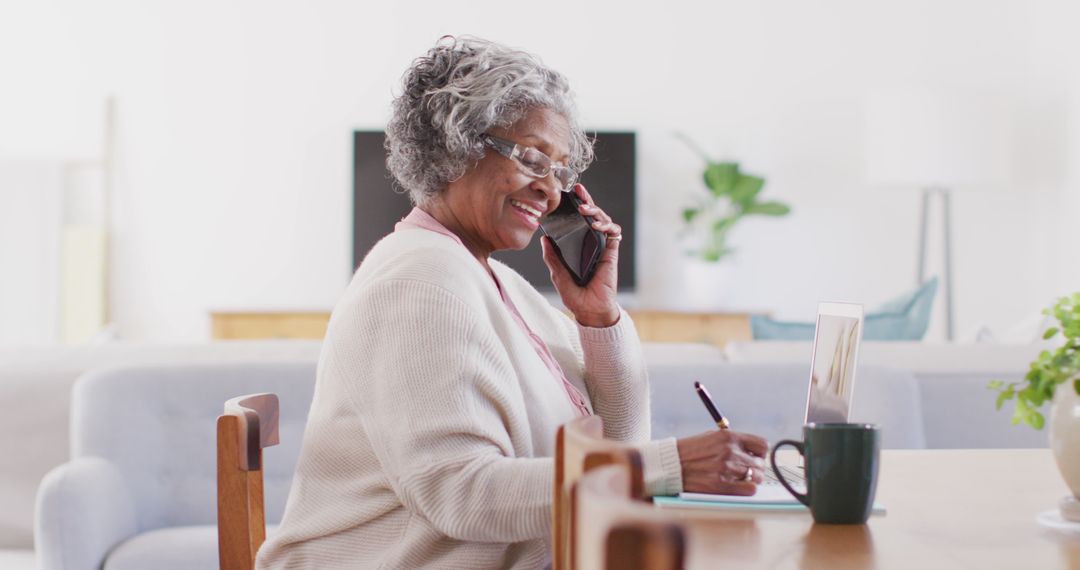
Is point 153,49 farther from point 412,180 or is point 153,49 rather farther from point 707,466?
point 707,466

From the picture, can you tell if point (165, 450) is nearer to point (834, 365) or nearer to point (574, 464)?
point (834, 365)

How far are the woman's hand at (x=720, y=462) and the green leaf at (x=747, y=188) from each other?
14.1 ft

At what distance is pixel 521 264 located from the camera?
545 cm

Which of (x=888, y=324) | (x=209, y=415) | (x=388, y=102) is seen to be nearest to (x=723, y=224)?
(x=388, y=102)

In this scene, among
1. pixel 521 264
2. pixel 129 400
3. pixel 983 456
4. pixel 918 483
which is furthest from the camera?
pixel 521 264

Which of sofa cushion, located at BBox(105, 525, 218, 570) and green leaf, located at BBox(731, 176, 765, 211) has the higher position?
green leaf, located at BBox(731, 176, 765, 211)

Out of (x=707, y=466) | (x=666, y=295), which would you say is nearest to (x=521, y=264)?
(x=666, y=295)

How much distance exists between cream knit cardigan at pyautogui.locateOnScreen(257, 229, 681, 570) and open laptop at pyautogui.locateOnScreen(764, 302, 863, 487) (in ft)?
0.90

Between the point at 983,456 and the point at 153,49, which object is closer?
the point at 983,456

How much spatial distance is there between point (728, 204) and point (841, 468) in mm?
4693

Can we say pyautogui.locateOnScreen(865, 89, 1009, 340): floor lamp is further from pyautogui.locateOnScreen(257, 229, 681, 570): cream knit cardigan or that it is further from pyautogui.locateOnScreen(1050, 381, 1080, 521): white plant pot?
pyautogui.locateOnScreen(1050, 381, 1080, 521): white plant pot

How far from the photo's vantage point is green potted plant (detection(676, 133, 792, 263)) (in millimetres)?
5320

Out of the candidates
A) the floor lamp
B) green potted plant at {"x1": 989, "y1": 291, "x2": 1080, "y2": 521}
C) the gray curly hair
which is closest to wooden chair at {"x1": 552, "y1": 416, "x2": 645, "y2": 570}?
green potted plant at {"x1": 989, "y1": 291, "x2": 1080, "y2": 521}

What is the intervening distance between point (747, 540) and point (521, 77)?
72 centimetres
